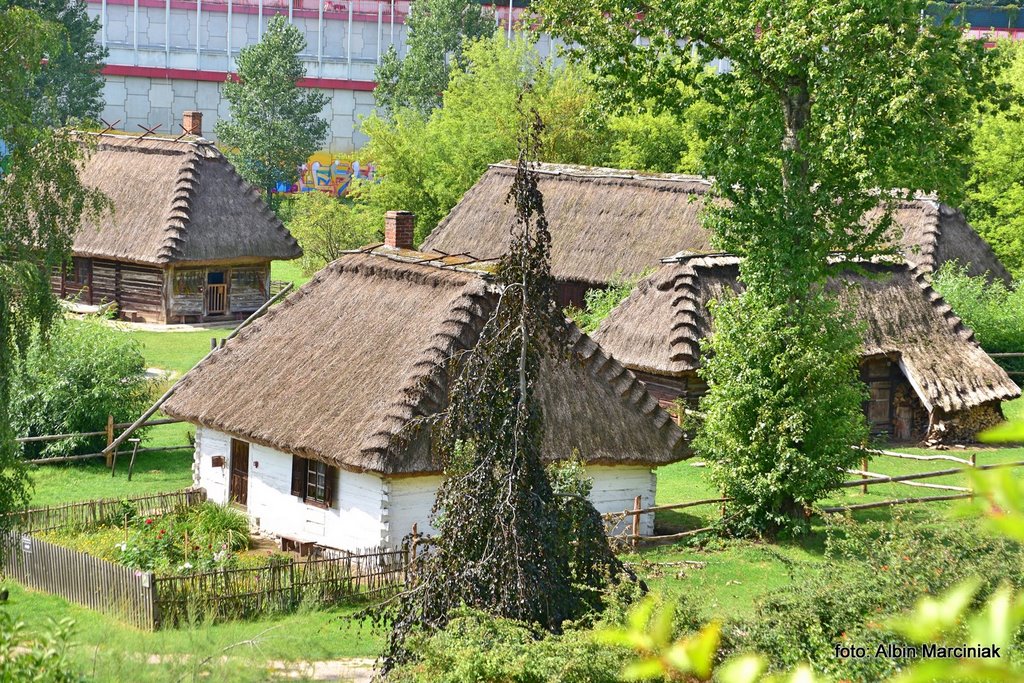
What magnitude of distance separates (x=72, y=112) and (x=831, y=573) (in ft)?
156

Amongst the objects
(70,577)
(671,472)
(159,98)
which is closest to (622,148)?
(671,472)

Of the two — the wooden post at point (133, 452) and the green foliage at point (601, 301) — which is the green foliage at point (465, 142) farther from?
the wooden post at point (133, 452)

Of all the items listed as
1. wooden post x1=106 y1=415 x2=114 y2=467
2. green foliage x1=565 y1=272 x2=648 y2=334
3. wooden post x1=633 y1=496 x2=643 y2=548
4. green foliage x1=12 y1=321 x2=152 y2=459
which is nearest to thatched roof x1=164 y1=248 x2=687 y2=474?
wooden post x1=633 y1=496 x2=643 y2=548

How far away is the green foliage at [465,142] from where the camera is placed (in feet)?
141

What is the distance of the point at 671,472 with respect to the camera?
1012 inches

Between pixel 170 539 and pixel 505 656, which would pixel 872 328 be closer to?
pixel 170 539

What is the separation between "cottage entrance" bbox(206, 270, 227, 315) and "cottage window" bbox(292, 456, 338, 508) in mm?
20988

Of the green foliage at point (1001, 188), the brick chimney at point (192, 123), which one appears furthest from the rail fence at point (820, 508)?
the brick chimney at point (192, 123)

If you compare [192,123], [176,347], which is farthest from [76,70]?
[176,347]

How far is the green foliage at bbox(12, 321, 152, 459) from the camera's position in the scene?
25.5 metres

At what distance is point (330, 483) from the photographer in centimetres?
1952

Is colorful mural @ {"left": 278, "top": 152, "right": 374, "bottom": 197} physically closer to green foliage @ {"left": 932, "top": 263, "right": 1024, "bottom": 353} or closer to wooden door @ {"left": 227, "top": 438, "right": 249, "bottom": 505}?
green foliage @ {"left": 932, "top": 263, "right": 1024, "bottom": 353}

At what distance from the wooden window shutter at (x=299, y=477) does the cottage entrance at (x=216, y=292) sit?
824 inches

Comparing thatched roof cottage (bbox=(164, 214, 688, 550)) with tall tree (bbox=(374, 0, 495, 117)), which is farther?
tall tree (bbox=(374, 0, 495, 117))
